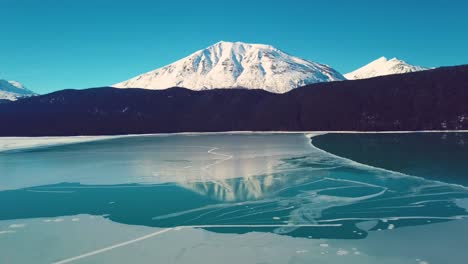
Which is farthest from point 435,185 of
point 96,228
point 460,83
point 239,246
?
point 460,83

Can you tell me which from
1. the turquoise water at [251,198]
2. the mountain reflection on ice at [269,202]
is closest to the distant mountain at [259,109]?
the turquoise water at [251,198]

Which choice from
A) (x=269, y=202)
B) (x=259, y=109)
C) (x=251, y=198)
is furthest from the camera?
(x=259, y=109)

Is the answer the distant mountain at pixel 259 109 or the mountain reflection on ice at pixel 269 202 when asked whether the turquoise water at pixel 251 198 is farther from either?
the distant mountain at pixel 259 109

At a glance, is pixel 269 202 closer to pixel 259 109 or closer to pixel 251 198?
pixel 251 198

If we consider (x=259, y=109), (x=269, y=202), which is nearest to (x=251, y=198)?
(x=269, y=202)

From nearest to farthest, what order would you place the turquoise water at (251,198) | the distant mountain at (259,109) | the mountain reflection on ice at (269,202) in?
the turquoise water at (251,198)
the mountain reflection on ice at (269,202)
the distant mountain at (259,109)

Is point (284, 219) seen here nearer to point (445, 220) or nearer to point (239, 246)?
point (239, 246)
